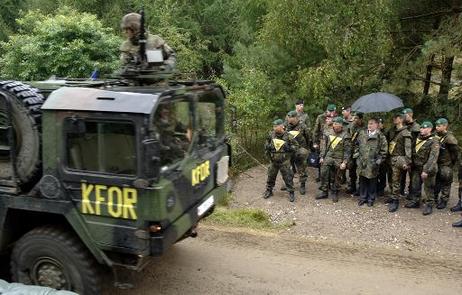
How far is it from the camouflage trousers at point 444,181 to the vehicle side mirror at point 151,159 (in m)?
5.48

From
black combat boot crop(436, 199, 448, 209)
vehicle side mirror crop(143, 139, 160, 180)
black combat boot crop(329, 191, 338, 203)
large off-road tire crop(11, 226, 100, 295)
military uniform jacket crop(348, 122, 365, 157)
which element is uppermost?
vehicle side mirror crop(143, 139, 160, 180)

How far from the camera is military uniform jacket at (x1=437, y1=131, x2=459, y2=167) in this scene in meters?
8.16

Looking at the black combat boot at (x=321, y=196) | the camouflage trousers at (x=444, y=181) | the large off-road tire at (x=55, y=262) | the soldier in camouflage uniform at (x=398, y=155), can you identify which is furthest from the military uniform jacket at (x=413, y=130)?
the large off-road tire at (x=55, y=262)

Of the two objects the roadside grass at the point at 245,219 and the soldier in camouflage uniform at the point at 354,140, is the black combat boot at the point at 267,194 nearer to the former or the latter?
the roadside grass at the point at 245,219

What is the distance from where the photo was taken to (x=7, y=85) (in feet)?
16.8

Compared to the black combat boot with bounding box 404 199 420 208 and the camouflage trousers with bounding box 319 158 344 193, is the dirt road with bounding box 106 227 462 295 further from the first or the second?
the camouflage trousers with bounding box 319 158 344 193

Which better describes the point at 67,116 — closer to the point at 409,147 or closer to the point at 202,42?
the point at 409,147

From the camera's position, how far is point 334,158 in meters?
9.02

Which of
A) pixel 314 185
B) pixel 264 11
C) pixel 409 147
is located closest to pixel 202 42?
pixel 264 11

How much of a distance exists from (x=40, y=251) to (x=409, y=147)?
236 inches

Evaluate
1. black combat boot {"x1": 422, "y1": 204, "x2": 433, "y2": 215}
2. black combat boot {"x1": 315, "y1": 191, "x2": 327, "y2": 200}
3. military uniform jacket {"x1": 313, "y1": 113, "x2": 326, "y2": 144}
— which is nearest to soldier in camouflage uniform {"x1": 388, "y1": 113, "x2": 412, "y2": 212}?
black combat boot {"x1": 422, "y1": 204, "x2": 433, "y2": 215}

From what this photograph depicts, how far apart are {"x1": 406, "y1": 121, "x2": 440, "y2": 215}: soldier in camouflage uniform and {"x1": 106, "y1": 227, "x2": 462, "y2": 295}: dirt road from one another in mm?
1749

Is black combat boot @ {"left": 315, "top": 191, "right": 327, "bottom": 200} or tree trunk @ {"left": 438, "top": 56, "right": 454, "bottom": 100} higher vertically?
tree trunk @ {"left": 438, "top": 56, "right": 454, "bottom": 100}

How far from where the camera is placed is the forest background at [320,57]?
10734 millimetres
